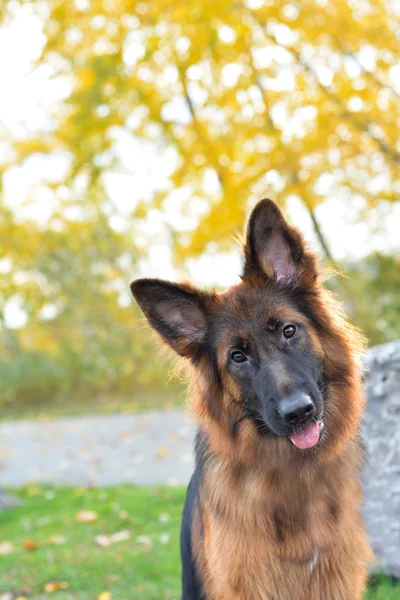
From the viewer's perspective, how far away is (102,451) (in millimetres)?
11641

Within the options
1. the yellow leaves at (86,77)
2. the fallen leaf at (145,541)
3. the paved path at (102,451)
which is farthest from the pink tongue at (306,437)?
the yellow leaves at (86,77)

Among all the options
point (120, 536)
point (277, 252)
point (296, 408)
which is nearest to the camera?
point (296, 408)

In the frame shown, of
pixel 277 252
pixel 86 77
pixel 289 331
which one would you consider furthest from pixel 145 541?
pixel 86 77

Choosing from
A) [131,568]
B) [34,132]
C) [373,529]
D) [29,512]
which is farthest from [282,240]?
[34,132]

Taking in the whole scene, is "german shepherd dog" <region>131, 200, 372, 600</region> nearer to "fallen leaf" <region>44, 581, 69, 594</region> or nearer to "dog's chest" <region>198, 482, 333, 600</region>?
"dog's chest" <region>198, 482, 333, 600</region>

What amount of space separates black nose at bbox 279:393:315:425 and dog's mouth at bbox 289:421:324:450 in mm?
99

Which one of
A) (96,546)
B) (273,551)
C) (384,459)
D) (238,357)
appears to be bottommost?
(96,546)

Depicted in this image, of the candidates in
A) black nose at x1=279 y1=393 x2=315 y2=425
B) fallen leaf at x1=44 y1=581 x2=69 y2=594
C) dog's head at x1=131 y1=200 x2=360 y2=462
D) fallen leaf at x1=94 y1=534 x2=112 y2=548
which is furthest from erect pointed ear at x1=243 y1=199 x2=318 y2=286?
fallen leaf at x1=94 y1=534 x2=112 y2=548

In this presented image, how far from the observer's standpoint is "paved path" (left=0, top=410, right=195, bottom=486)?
32.3 ft

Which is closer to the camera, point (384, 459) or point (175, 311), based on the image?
point (175, 311)

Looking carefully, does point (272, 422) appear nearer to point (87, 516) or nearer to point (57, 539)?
point (57, 539)

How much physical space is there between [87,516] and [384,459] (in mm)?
3939

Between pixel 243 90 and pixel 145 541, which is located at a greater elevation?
pixel 243 90

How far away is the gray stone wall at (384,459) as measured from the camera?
453 centimetres
